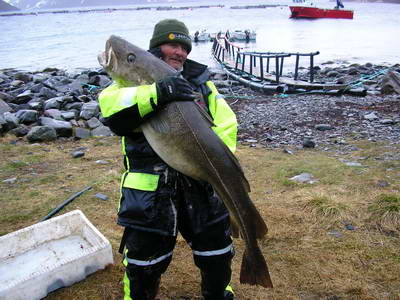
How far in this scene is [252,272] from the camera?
106 inches

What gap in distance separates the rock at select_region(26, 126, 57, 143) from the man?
22.8ft

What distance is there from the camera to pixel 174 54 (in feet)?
9.41

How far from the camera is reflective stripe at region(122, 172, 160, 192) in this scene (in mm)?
2574

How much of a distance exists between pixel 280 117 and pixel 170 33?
29.5 ft

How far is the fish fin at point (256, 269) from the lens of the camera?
2.67 meters

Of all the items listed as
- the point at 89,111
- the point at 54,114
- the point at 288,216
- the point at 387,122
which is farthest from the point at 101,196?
the point at 387,122

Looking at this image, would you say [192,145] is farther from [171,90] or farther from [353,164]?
[353,164]

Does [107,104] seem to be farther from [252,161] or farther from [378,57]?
[378,57]

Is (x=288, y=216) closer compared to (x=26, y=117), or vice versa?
(x=288, y=216)

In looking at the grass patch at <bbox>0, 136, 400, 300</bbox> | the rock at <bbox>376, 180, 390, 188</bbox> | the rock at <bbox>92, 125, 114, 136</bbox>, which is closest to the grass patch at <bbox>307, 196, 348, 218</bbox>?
the grass patch at <bbox>0, 136, 400, 300</bbox>

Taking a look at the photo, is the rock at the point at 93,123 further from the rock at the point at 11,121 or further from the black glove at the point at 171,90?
the black glove at the point at 171,90

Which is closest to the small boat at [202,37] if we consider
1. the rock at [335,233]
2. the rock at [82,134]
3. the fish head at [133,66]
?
the rock at [82,134]

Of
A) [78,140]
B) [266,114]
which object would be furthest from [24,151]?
[266,114]

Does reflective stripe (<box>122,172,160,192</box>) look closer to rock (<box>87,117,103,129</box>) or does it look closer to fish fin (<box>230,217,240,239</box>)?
fish fin (<box>230,217,240,239</box>)
